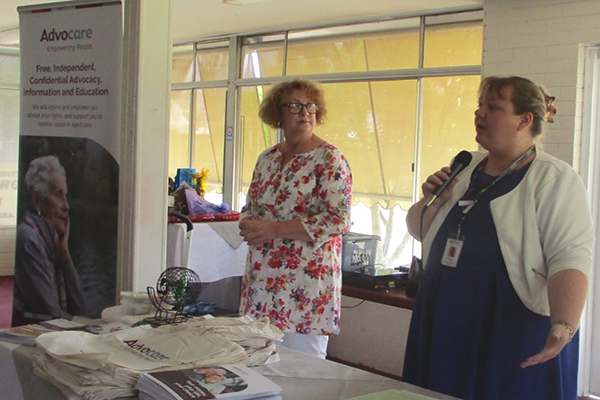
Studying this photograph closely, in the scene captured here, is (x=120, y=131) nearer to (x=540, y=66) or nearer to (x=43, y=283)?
(x=43, y=283)

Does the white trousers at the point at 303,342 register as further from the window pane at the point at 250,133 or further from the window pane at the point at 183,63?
the window pane at the point at 183,63

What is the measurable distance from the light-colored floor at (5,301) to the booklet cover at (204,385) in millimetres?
4630

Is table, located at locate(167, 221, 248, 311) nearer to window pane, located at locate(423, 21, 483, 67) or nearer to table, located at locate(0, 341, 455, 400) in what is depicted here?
table, located at locate(0, 341, 455, 400)

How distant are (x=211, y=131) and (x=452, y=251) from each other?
6.66 m

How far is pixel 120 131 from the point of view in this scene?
3.08m

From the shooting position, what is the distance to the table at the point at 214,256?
4176 millimetres

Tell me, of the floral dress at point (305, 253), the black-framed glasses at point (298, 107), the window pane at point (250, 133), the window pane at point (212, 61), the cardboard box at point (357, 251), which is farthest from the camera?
the window pane at point (212, 61)

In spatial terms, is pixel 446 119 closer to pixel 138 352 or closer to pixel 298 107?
pixel 298 107

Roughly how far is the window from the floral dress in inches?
97.8

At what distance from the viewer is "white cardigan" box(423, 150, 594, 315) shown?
1.79 metres

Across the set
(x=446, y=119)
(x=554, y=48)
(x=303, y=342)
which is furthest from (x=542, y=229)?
(x=446, y=119)

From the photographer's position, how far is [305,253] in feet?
8.65

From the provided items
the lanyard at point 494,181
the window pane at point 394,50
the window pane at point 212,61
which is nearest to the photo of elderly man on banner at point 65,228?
the lanyard at point 494,181

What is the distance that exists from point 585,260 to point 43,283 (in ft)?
8.22
